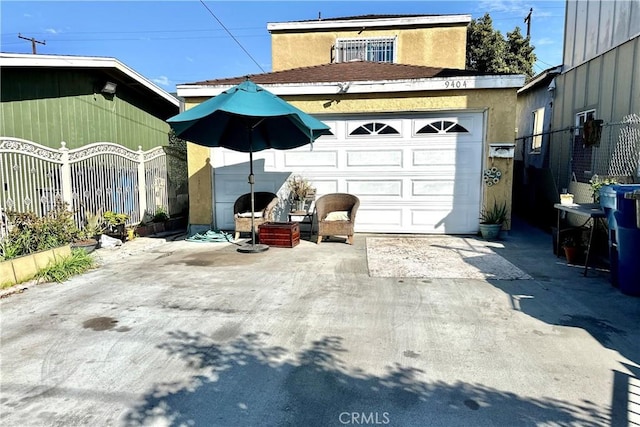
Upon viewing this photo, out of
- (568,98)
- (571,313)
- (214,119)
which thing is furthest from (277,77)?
(571,313)

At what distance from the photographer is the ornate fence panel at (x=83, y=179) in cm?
570

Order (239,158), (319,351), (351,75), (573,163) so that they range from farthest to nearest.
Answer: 1. (351,75)
2. (239,158)
3. (573,163)
4. (319,351)

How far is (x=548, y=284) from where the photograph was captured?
191 inches

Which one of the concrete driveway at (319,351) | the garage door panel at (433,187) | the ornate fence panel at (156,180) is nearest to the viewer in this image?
the concrete driveway at (319,351)

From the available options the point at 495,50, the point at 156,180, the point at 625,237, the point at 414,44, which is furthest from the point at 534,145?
the point at 495,50

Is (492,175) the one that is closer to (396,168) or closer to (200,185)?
(396,168)

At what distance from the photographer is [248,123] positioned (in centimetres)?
679

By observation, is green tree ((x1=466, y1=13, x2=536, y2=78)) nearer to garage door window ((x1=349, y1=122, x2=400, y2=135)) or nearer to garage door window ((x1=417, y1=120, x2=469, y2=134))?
garage door window ((x1=417, y1=120, x2=469, y2=134))

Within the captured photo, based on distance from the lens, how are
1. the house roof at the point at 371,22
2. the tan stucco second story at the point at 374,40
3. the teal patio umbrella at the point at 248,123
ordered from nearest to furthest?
the teal patio umbrella at the point at 248,123 → the house roof at the point at 371,22 → the tan stucco second story at the point at 374,40

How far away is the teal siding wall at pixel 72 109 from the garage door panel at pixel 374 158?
541 cm

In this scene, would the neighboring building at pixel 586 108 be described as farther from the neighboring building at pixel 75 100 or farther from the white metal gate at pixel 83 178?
the neighboring building at pixel 75 100

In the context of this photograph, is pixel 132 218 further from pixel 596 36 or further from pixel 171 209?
pixel 596 36

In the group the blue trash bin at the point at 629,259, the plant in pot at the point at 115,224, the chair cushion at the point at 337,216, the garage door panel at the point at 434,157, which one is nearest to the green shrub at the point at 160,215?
the plant in pot at the point at 115,224

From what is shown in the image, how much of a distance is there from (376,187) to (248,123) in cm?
293
